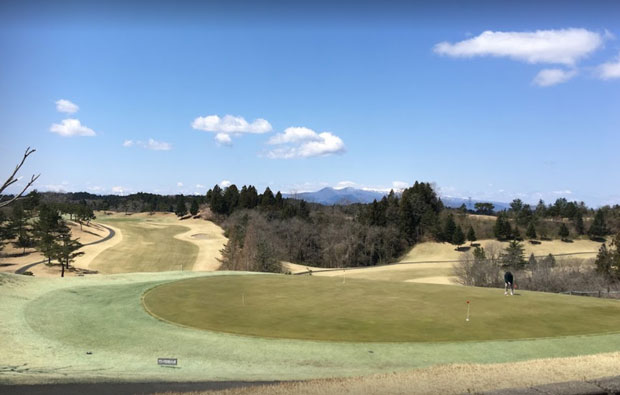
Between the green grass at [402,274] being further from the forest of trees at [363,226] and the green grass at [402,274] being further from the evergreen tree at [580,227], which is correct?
the evergreen tree at [580,227]

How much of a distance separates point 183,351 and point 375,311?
1046cm

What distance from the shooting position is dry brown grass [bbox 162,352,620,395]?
32.1ft

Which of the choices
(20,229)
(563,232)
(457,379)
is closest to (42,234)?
(20,229)

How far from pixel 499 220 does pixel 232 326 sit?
94531mm

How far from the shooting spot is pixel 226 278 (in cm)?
3441

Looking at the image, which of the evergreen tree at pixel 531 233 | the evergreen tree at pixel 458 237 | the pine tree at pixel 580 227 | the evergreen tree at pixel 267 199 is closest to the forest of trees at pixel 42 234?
the evergreen tree at pixel 267 199

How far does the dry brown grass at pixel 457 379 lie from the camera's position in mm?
9792

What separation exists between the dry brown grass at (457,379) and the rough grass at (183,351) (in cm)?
266

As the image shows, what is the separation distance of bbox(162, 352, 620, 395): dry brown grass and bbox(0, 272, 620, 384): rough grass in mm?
2662

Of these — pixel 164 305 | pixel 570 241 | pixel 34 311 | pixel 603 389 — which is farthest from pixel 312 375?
pixel 570 241

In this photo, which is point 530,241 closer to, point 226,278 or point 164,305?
point 226,278

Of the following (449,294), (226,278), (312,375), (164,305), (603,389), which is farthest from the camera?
(226,278)

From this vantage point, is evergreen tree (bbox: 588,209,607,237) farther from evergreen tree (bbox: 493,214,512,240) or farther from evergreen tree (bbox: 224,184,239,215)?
evergreen tree (bbox: 224,184,239,215)

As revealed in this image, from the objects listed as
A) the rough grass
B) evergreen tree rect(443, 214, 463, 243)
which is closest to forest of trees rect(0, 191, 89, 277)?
the rough grass
